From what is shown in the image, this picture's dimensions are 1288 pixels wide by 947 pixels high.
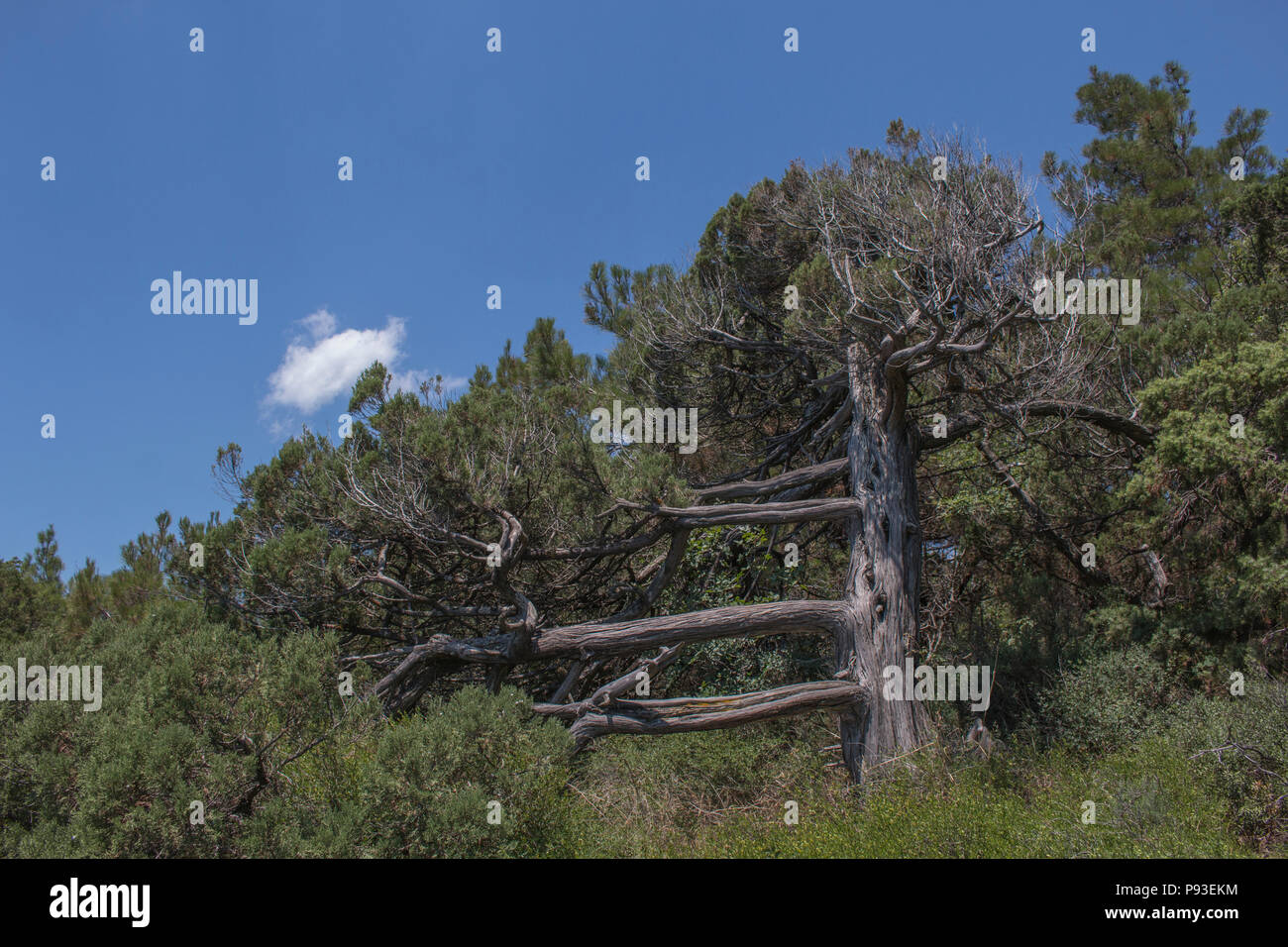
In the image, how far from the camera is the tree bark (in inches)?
404

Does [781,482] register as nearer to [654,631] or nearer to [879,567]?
[879,567]

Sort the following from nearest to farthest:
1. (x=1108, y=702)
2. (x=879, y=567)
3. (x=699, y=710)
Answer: (x=699, y=710) → (x=1108, y=702) → (x=879, y=567)

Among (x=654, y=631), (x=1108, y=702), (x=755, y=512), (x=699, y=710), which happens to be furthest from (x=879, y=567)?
(x=1108, y=702)

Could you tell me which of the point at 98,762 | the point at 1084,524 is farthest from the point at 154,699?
the point at 1084,524

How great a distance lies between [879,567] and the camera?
11008 mm

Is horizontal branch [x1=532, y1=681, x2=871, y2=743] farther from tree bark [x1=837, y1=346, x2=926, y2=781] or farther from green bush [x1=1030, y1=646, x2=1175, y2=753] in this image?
green bush [x1=1030, y1=646, x2=1175, y2=753]

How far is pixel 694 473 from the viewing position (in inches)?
530

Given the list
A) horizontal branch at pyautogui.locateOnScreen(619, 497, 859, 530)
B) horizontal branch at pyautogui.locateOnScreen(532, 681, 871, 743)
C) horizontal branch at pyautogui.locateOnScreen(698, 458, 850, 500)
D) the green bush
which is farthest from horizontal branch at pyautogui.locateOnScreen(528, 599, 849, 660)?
the green bush

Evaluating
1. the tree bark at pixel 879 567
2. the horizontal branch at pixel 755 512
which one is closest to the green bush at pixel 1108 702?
the tree bark at pixel 879 567

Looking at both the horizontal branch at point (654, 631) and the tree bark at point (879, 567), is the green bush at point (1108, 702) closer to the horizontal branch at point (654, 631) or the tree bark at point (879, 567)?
the tree bark at point (879, 567)

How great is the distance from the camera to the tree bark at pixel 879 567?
1025cm
